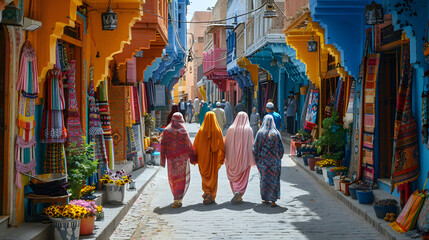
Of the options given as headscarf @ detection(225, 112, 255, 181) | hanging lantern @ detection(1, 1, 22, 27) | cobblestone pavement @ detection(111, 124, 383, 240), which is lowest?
cobblestone pavement @ detection(111, 124, 383, 240)

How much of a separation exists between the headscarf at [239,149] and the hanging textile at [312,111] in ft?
16.8

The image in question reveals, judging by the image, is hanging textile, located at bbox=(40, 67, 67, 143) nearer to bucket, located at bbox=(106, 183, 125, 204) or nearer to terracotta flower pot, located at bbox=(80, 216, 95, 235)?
terracotta flower pot, located at bbox=(80, 216, 95, 235)

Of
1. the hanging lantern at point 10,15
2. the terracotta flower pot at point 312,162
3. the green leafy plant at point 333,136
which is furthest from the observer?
the terracotta flower pot at point 312,162

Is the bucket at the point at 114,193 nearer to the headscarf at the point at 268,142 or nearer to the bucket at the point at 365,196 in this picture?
the headscarf at the point at 268,142

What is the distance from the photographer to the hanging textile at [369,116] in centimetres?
906

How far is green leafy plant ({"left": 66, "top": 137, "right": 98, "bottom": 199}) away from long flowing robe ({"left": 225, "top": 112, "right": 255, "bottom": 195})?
281cm

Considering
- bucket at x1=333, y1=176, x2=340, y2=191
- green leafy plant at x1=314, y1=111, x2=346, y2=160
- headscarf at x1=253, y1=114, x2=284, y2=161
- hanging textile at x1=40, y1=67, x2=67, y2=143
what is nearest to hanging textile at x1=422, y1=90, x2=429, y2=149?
headscarf at x1=253, y1=114, x2=284, y2=161

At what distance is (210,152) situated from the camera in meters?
9.06

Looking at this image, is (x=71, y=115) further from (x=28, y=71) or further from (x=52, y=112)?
(x=28, y=71)

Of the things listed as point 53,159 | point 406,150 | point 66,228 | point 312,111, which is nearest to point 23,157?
point 53,159

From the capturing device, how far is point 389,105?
9148 millimetres

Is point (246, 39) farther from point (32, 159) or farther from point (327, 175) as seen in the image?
point (32, 159)

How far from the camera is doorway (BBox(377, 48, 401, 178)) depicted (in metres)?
9.10

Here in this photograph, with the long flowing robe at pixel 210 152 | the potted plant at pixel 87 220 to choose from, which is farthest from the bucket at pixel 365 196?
the potted plant at pixel 87 220
